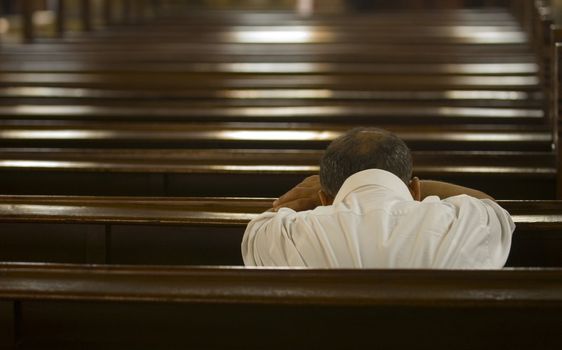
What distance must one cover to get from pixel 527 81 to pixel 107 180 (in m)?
2.11

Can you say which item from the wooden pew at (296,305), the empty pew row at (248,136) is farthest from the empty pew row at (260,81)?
the wooden pew at (296,305)

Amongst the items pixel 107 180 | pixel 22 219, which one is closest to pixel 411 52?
pixel 107 180

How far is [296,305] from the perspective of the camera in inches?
55.0

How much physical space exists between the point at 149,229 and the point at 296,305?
0.94 m

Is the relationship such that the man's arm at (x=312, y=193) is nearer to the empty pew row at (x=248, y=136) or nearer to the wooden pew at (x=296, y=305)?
the wooden pew at (x=296, y=305)

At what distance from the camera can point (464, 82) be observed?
4.27 metres

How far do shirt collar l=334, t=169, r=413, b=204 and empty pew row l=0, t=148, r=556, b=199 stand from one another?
1072mm

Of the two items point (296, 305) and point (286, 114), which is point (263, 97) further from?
point (296, 305)

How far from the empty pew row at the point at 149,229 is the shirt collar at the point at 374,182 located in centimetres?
42

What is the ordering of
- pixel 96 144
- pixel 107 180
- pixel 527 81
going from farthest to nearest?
pixel 527 81 → pixel 96 144 → pixel 107 180

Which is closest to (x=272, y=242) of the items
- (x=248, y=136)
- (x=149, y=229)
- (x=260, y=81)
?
(x=149, y=229)

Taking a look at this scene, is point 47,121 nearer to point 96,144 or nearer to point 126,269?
point 96,144

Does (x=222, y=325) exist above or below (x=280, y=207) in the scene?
below

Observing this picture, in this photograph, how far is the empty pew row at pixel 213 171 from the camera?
2742 millimetres
